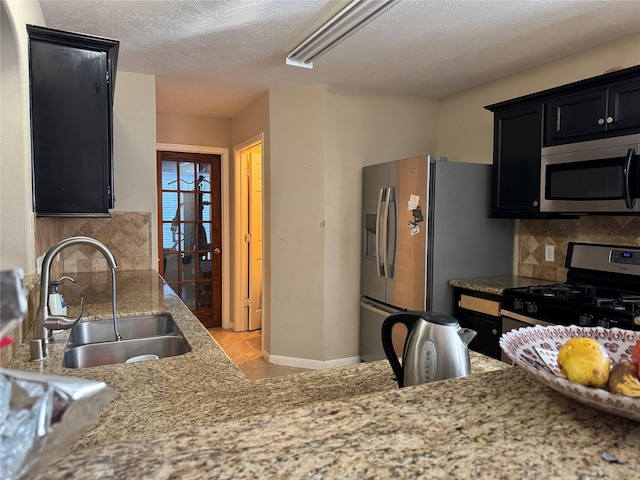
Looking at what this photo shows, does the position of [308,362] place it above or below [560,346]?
below

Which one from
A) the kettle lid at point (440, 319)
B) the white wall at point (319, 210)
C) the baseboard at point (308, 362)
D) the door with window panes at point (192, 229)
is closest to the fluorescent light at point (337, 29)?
the white wall at point (319, 210)

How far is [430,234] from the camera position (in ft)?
10.5

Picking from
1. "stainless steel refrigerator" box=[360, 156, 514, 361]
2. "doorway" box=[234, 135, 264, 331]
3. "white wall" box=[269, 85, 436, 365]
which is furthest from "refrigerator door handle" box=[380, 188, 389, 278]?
"doorway" box=[234, 135, 264, 331]

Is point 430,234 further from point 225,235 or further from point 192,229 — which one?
point 192,229

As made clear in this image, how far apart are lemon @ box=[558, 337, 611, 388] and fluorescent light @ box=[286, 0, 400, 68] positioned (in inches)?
74.4

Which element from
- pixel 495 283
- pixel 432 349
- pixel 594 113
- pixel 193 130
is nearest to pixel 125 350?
pixel 432 349

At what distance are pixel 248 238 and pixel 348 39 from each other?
2.75m

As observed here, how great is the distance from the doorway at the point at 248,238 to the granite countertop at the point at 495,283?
7.99 feet

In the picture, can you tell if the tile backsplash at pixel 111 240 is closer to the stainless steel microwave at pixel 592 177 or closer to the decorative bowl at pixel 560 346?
the stainless steel microwave at pixel 592 177

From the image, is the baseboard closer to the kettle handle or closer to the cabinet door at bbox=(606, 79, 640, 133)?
the cabinet door at bbox=(606, 79, 640, 133)

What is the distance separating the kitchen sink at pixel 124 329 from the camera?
189cm

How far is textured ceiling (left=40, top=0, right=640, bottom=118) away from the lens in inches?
94.2

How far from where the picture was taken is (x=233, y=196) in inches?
200

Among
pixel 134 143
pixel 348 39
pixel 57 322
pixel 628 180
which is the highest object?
pixel 348 39
